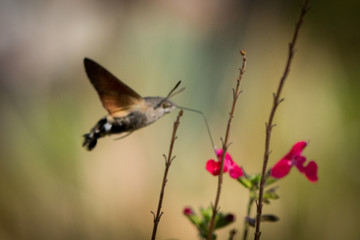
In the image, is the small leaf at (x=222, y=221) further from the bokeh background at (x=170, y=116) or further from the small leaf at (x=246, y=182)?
the bokeh background at (x=170, y=116)

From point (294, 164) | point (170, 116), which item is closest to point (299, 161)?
point (294, 164)

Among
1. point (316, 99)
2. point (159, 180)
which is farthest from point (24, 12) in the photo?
point (316, 99)

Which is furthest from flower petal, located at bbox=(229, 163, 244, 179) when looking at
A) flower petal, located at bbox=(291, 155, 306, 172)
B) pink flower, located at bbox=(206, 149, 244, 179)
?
flower petal, located at bbox=(291, 155, 306, 172)

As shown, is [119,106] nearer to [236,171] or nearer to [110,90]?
[110,90]

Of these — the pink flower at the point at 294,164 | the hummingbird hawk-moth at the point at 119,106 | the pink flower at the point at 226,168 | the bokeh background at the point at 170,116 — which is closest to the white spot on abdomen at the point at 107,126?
the hummingbird hawk-moth at the point at 119,106

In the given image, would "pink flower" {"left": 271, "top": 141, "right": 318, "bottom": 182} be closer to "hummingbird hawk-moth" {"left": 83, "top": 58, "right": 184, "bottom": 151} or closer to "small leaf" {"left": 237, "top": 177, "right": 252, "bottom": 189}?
"small leaf" {"left": 237, "top": 177, "right": 252, "bottom": 189}

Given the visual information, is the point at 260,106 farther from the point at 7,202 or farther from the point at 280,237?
the point at 7,202
